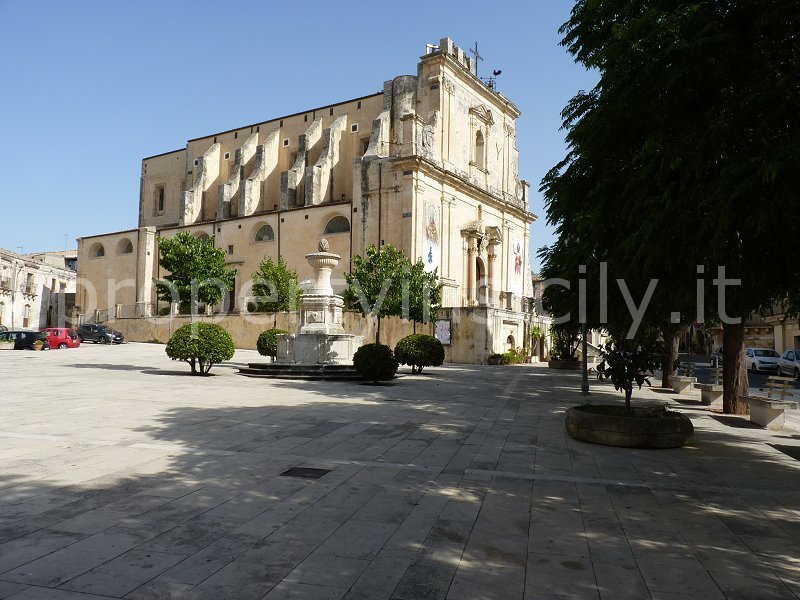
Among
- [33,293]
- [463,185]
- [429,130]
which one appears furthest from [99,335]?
[463,185]

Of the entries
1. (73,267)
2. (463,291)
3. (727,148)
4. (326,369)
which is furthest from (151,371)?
(73,267)

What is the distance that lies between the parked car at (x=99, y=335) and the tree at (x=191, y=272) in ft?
20.0

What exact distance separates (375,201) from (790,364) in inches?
918

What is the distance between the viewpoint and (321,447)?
290 inches

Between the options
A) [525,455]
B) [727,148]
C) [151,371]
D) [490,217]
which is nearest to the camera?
[727,148]

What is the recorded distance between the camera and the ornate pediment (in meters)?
40.5

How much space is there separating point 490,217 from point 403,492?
127 ft

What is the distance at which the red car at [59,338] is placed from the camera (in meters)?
34.8

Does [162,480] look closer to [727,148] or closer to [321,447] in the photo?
[321,447]

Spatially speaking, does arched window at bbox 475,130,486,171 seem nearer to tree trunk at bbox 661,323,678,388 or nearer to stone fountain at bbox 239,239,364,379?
stone fountain at bbox 239,239,364,379

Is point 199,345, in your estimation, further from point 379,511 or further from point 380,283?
point 379,511

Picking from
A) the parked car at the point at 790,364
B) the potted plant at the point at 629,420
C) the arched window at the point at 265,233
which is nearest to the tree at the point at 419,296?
the parked car at the point at 790,364

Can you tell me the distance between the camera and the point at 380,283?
2578 centimetres

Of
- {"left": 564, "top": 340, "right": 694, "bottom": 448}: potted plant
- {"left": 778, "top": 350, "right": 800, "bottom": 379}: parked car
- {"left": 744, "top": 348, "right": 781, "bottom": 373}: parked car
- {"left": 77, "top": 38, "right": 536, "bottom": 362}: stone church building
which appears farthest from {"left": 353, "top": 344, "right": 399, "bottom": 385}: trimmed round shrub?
{"left": 744, "top": 348, "right": 781, "bottom": 373}: parked car
